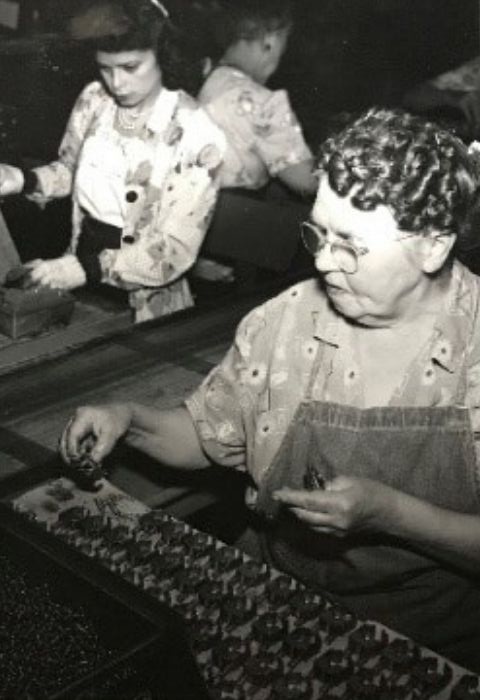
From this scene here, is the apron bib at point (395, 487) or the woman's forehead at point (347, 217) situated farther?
the apron bib at point (395, 487)

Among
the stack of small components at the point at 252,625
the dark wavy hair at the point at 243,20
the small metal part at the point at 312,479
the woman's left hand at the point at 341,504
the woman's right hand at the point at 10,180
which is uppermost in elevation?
the dark wavy hair at the point at 243,20

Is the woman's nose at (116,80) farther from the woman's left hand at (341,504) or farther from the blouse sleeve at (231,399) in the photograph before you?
the woman's left hand at (341,504)

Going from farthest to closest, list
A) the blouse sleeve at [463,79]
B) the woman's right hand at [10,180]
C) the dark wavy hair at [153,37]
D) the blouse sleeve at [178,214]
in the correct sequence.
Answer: the blouse sleeve at [463,79] → the woman's right hand at [10,180] → the blouse sleeve at [178,214] → the dark wavy hair at [153,37]

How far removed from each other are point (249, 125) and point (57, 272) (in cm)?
148

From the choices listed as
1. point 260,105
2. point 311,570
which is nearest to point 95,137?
point 260,105

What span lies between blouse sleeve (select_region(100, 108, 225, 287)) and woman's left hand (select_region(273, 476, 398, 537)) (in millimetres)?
2275

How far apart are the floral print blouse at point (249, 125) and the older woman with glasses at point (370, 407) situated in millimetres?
2541

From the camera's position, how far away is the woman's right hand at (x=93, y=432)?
2293 mm

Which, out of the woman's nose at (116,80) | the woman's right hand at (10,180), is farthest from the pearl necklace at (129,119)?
the woman's right hand at (10,180)

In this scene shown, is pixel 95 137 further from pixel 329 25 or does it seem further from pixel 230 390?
pixel 329 25

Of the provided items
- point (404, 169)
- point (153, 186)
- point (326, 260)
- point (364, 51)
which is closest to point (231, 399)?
A: point (326, 260)

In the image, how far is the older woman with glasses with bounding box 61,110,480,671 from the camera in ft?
6.82

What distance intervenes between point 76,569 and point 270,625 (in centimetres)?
46

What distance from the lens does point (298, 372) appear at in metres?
2.41
